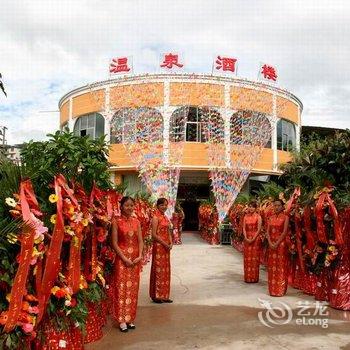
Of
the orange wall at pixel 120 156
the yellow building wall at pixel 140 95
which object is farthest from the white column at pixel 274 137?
the orange wall at pixel 120 156

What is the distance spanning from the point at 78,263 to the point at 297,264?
4.12m

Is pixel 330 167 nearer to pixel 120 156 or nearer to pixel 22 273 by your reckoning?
pixel 22 273

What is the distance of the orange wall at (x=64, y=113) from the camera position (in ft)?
76.6

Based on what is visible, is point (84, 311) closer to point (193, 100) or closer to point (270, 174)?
point (193, 100)

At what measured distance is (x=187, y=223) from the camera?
2325cm

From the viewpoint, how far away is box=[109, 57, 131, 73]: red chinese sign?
19984 millimetres

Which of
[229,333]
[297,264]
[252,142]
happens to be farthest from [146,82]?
[229,333]

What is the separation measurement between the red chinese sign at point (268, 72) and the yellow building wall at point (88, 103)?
7348mm

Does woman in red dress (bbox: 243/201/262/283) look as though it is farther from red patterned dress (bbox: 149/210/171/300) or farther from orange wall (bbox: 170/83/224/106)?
orange wall (bbox: 170/83/224/106)

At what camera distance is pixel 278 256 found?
20.5 ft

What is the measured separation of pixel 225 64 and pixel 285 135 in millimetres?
5170

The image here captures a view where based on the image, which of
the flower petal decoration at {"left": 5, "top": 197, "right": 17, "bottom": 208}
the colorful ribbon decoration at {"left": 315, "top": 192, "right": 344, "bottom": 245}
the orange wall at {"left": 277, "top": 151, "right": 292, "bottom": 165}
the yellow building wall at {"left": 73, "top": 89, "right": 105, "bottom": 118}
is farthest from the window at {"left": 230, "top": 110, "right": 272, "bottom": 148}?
the flower petal decoration at {"left": 5, "top": 197, "right": 17, "bottom": 208}

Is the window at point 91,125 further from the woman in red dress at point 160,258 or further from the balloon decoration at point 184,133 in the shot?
the woman in red dress at point 160,258

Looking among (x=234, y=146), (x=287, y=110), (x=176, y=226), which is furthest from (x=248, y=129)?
(x=287, y=110)
